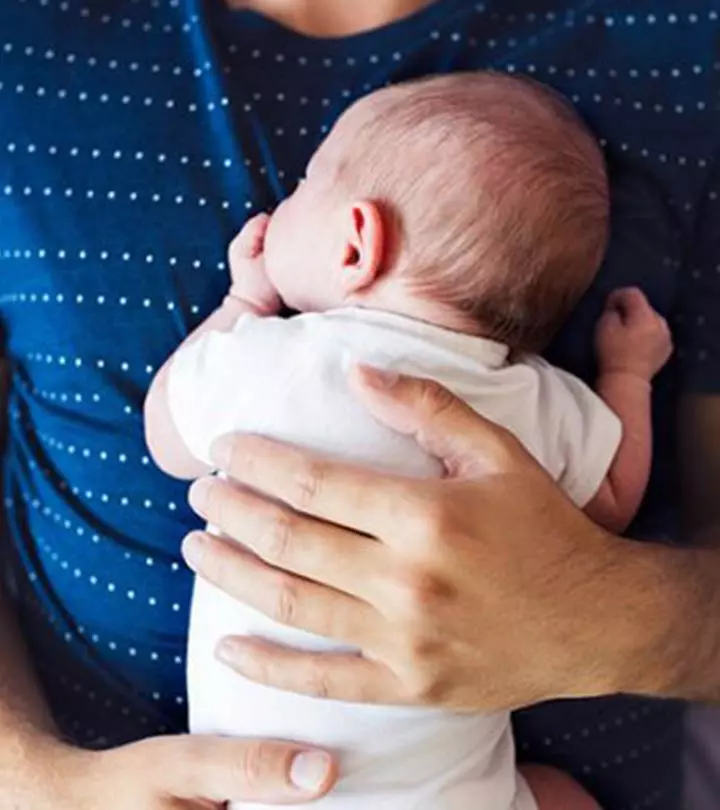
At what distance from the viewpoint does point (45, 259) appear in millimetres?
1309

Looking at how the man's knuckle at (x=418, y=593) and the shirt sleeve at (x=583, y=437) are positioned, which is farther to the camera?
the shirt sleeve at (x=583, y=437)

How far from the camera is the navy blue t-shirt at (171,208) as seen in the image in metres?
1.30

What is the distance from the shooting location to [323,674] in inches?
44.4

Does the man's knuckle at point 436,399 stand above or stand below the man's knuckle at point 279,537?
above

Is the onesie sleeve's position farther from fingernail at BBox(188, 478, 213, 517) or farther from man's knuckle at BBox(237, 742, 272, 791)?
man's knuckle at BBox(237, 742, 272, 791)

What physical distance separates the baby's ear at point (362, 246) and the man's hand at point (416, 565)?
10 cm

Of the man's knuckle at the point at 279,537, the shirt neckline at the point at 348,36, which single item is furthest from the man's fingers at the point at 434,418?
the shirt neckline at the point at 348,36

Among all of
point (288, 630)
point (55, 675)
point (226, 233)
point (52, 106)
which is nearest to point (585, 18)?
point (226, 233)

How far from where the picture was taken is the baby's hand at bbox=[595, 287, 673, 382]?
132 cm

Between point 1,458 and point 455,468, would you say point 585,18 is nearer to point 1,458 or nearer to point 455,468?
point 455,468

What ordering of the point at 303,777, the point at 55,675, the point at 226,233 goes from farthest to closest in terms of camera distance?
the point at 55,675 → the point at 226,233 → the point at 303,777

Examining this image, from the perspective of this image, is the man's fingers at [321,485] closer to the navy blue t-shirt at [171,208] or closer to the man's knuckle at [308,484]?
the man's knuckle at [308,484]

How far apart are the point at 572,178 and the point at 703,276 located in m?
0.26

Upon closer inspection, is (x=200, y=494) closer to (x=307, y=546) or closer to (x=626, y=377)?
(x=307, y=546)
